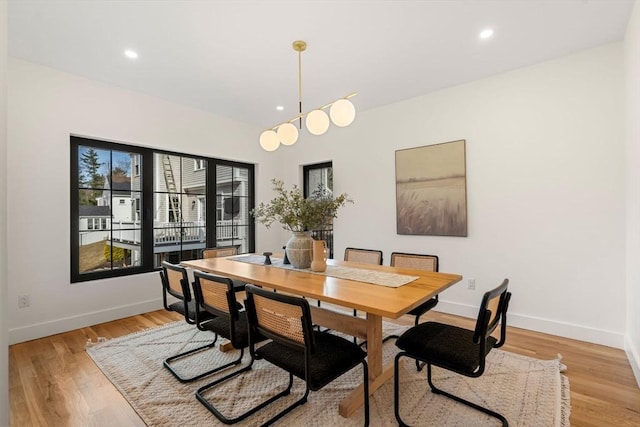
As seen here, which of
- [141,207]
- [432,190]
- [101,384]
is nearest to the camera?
[101,384]

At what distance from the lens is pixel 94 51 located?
8.89 ft

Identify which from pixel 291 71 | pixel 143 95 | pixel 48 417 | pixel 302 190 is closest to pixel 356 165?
pixel 302 190

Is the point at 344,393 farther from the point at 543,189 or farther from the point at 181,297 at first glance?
the point at 543,189

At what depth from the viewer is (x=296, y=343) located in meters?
1.43

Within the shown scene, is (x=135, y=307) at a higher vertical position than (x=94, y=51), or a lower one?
lower

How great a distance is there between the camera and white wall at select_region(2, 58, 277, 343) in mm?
2818

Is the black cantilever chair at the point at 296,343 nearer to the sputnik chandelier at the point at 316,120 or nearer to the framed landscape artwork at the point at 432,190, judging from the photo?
the sputnik chandelier at the point at 316,120

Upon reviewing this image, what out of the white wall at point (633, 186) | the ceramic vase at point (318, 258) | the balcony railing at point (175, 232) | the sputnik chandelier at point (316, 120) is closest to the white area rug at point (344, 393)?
the white wall at point (633, 186)

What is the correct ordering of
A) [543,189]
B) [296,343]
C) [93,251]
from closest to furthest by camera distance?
[296,343] → [543,189] → [93,251]

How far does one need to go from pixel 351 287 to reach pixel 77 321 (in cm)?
311

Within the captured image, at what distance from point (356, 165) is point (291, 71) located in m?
1.69

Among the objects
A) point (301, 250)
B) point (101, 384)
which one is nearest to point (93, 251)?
point (101, 384)

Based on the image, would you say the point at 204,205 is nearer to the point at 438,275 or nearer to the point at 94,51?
the point at 94,51

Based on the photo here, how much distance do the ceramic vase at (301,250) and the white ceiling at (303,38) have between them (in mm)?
1663
